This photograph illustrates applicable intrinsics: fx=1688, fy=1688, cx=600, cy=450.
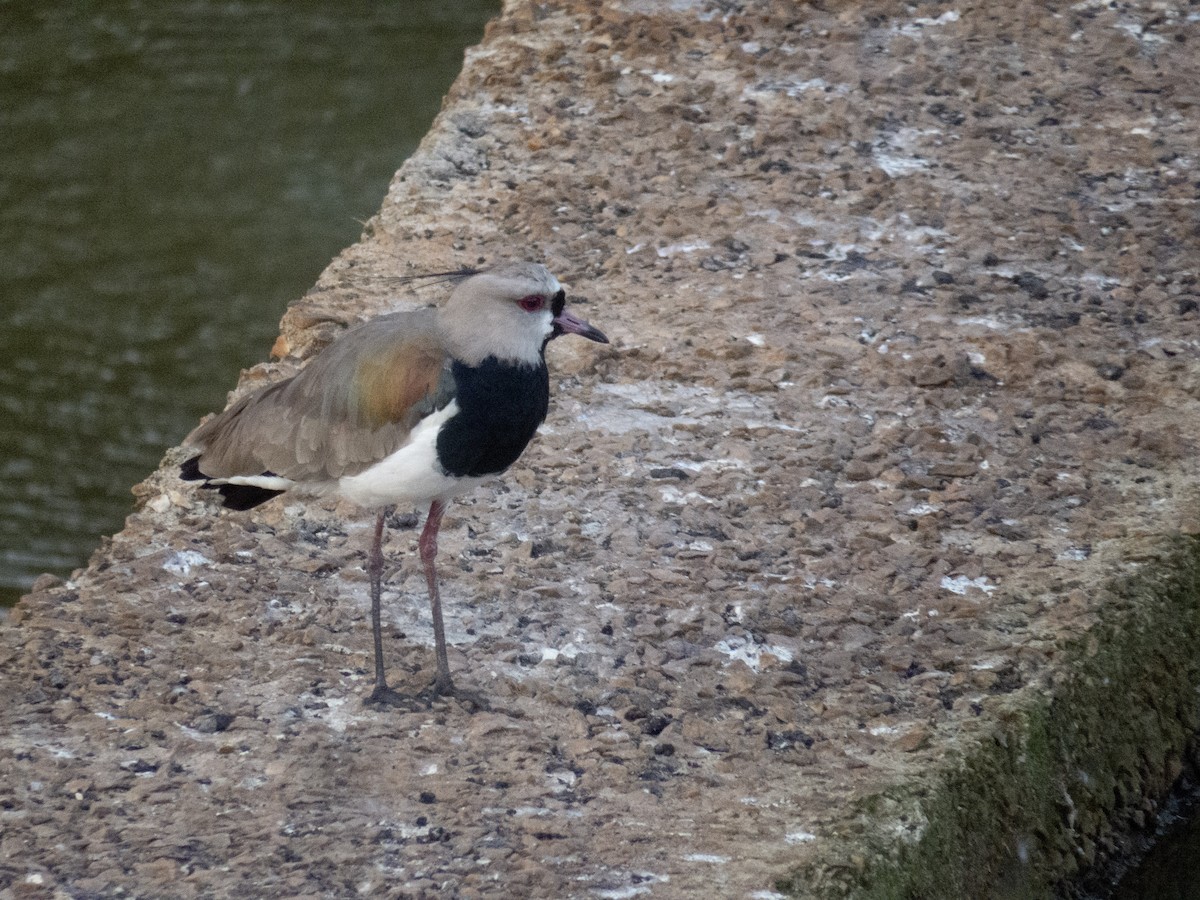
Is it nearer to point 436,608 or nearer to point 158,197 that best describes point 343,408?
point 436,608

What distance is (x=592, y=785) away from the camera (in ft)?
13.9

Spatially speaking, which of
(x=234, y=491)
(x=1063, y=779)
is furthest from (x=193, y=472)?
(x=1063, y=779)

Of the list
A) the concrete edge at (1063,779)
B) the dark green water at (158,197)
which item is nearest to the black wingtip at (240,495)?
the concrete edge at (1063,779)

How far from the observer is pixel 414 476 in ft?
14.2

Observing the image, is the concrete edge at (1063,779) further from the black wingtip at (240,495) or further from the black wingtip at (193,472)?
the black wingtip at (193,472)

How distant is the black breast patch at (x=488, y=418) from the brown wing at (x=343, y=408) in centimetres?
7

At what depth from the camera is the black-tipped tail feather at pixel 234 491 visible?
4.82 m

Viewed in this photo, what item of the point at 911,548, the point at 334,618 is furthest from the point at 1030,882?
the point at 334,618

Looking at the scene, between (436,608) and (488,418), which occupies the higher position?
(488,418)

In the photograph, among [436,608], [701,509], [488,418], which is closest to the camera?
[488,418]

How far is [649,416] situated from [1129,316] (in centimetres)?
185

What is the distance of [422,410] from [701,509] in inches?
52.8

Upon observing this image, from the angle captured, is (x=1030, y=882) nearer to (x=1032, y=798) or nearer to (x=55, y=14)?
(x=1032, y=798)

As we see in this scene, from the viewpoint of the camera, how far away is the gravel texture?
414 centimetres
